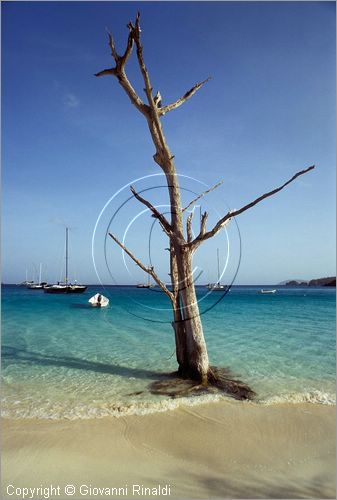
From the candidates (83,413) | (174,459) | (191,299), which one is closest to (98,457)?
(174,459)

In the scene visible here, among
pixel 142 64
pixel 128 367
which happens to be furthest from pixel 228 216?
pixel 128 367

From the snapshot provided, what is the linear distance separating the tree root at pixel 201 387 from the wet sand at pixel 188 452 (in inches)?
26.5

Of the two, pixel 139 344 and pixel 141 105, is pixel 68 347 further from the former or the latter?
pixel 141 105

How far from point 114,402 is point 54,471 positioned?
276 cm

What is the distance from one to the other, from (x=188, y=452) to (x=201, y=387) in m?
2.71

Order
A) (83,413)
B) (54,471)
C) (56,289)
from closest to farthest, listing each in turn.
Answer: (54,471), (83,413), (56,289)

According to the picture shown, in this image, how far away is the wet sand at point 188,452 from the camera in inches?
156

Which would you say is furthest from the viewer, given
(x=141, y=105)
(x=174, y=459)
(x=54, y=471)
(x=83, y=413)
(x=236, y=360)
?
(x=236, y=360)

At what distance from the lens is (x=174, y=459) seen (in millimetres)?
4574

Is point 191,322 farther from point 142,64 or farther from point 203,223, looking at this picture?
point 142,64

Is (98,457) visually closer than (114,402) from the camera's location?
Yes

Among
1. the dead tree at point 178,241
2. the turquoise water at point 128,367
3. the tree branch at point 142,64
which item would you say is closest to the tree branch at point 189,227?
the dead tree at point 178,241

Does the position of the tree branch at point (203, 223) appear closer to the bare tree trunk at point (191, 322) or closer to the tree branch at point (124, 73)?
the bare tree trunk at point (191, 322)

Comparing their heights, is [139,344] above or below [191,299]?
below
